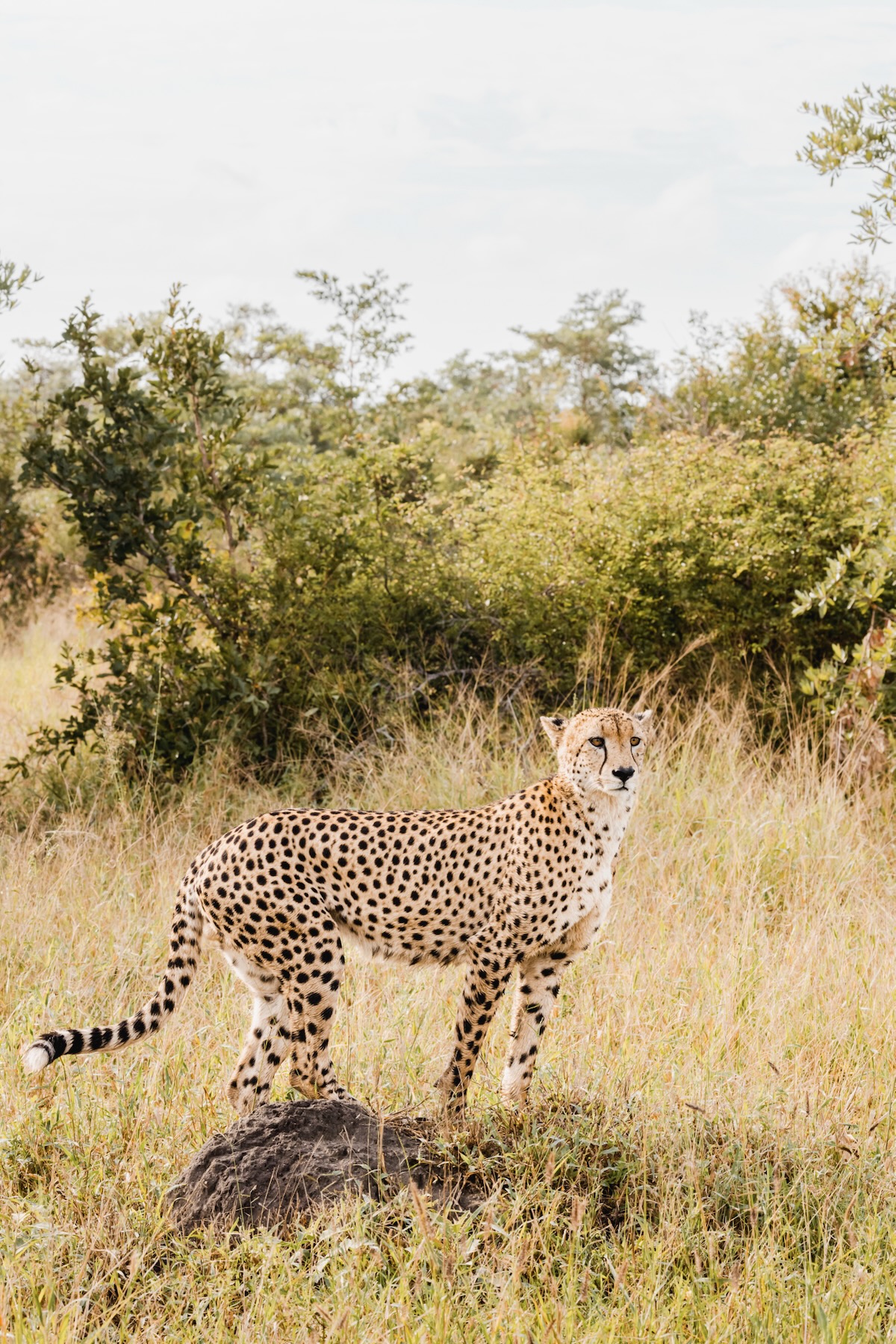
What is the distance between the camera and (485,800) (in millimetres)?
5750

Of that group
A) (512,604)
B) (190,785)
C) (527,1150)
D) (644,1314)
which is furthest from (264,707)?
(644,1314)

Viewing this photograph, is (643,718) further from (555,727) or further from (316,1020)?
(316,1020)

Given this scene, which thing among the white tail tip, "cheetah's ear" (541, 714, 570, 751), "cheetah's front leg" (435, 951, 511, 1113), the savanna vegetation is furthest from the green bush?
the white tail tip

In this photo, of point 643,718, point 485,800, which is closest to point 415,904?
point 643,718

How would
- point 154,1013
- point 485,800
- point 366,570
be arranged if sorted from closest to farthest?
point 154,1013, point 485,800, point 366,570

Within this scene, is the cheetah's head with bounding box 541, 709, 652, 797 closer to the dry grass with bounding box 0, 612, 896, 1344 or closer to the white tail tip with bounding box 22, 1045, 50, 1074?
the dry grass with bounding box 0, 612, 896, 1344

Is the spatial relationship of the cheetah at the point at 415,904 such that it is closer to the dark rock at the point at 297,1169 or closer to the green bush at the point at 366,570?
the dark rock at the point at 297,1169

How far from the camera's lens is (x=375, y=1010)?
4070 mm

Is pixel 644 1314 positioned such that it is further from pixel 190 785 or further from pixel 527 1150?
pixel 190 785

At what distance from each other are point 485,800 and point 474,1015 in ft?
8.11

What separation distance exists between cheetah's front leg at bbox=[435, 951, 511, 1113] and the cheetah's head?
0.50m

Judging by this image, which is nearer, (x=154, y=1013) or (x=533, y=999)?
(x=154, y=1013)

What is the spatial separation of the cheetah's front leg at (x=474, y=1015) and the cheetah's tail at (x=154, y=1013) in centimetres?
71

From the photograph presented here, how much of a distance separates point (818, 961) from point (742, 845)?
0.97 metres
